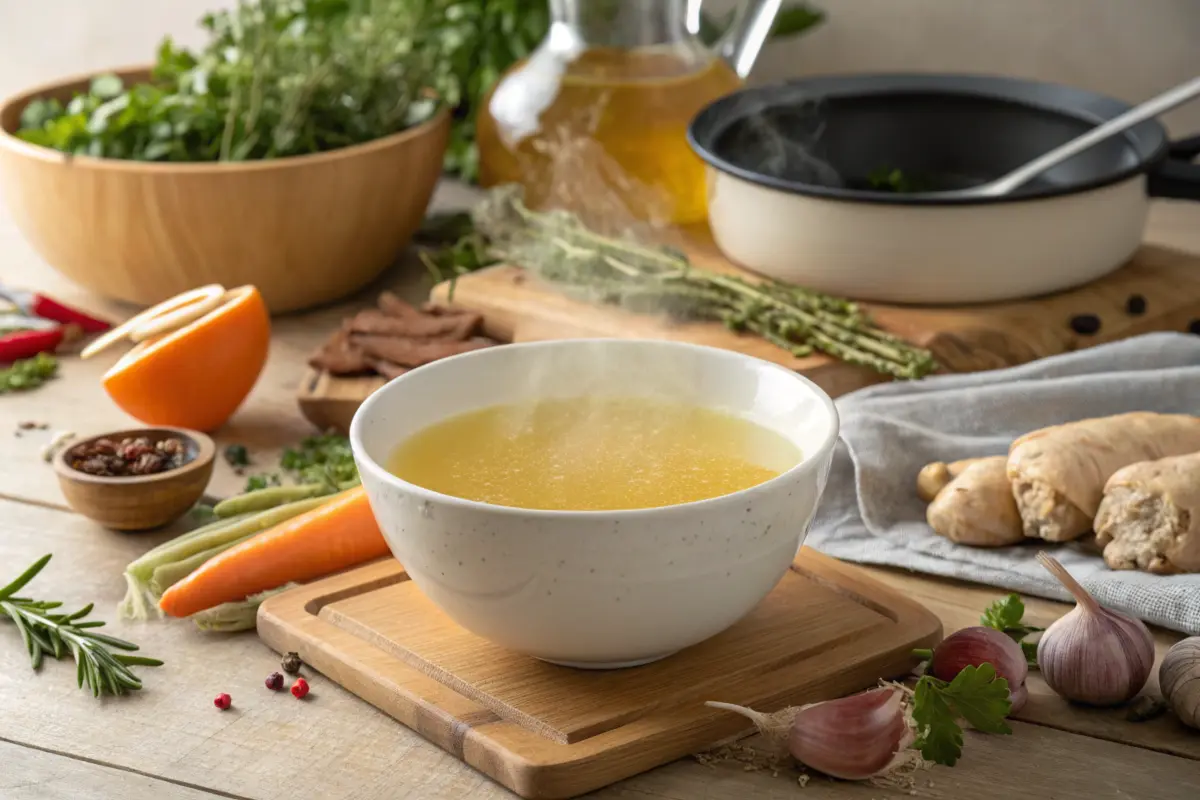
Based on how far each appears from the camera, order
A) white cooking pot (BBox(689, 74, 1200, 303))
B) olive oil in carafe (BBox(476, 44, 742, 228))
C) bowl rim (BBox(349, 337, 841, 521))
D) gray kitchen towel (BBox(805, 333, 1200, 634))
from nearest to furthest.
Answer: bowl rim (BBox(349, 337, 841, 521)) → gray kitchen towel (BBox(805, 333, 1200, 634)) → white cooking pot (BBox(689, 74, 1200, 303)) → olive oil in carafe (BBox(476, 44, 742, 228))

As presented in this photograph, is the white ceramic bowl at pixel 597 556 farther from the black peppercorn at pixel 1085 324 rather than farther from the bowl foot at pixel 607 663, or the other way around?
the black peppercorn at pixel 1085 324

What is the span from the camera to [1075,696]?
1126 mm

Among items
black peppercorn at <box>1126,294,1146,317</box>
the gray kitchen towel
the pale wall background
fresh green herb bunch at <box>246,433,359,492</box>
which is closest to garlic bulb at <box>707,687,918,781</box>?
the gray kitchen towel

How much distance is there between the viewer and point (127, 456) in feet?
4.77

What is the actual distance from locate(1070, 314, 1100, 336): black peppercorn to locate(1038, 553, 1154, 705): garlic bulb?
2.26 feet

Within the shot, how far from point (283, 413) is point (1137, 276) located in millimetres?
1121

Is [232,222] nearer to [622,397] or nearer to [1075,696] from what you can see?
[622,397]

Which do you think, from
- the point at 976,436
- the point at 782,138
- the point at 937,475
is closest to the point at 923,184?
the point at 782,138

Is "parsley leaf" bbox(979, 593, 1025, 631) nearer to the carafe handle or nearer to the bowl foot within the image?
the bowl foot

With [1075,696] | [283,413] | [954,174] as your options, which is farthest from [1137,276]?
[283,413]

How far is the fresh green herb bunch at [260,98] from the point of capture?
2.00m

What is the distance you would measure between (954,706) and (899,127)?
3.89 feet

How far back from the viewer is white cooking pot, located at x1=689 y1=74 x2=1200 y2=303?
1.72 m

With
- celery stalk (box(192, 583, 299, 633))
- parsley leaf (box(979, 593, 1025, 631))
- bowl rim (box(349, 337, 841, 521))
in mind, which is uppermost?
bowl rim (box(349, 337, 841, 521))
